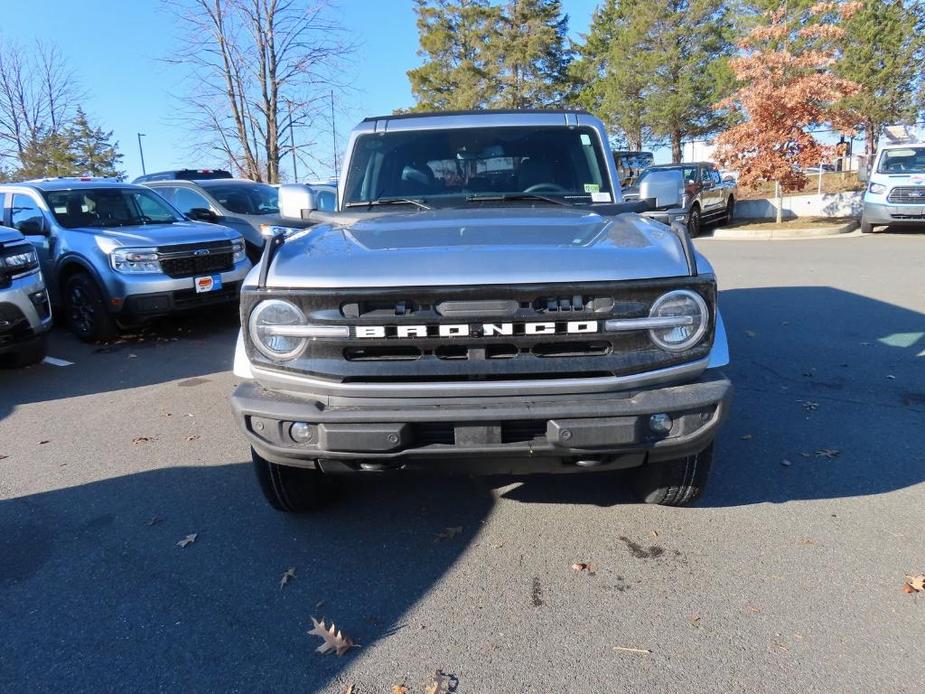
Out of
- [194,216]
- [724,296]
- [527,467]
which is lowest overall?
[724,296]

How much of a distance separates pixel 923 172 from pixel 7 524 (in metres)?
16.7

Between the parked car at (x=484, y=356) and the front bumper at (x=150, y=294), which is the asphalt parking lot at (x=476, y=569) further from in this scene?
the front bumper at (x=150, y=294)

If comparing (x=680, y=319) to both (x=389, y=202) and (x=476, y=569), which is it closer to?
(x=476, y=569)

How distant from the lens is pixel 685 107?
104 feet

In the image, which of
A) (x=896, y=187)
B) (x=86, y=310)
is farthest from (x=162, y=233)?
(x=896, y=187)

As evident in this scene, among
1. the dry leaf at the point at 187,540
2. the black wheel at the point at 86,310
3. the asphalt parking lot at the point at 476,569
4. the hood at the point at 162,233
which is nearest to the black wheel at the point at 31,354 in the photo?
the black wheel at the point at 86,310

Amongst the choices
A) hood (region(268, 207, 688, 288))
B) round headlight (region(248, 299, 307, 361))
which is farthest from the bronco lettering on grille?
round headlight (region(248, 299, 307, 361))

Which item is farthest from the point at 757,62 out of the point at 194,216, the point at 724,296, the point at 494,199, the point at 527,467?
the point at 527,467

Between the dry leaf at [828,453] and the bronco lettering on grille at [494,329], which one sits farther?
the dry leaf at [828,453]

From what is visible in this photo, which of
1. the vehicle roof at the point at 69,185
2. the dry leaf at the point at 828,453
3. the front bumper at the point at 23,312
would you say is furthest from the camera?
the vehicle roof at the point at 69,185

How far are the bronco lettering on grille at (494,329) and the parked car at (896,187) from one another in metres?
14.8

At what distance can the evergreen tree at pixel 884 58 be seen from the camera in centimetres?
2680

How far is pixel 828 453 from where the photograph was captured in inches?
153

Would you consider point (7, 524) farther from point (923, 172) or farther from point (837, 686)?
point (923, 172)
